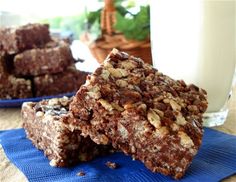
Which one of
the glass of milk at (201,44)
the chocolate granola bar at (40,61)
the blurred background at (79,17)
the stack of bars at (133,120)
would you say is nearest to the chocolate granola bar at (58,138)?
the stack of bars at (133,120)

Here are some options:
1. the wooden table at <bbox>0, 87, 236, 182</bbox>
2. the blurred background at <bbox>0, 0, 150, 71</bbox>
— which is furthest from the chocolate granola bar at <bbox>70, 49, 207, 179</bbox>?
the blurred background at <bbox>0, 0, 150, 71</bbox>

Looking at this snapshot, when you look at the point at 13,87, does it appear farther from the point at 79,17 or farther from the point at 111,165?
the point at 79,17


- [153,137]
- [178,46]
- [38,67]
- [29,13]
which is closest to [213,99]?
[178,46]

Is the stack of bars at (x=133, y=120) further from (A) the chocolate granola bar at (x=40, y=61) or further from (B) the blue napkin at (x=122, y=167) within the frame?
(A) the chocolate granola bar at (x=40, y=61)

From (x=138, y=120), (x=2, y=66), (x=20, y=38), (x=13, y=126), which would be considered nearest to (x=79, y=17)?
(x=20, y=38)

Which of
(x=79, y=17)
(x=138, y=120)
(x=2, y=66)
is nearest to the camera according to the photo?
(x=138, y=120)

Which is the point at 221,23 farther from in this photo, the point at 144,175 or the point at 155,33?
the point at 144,175
